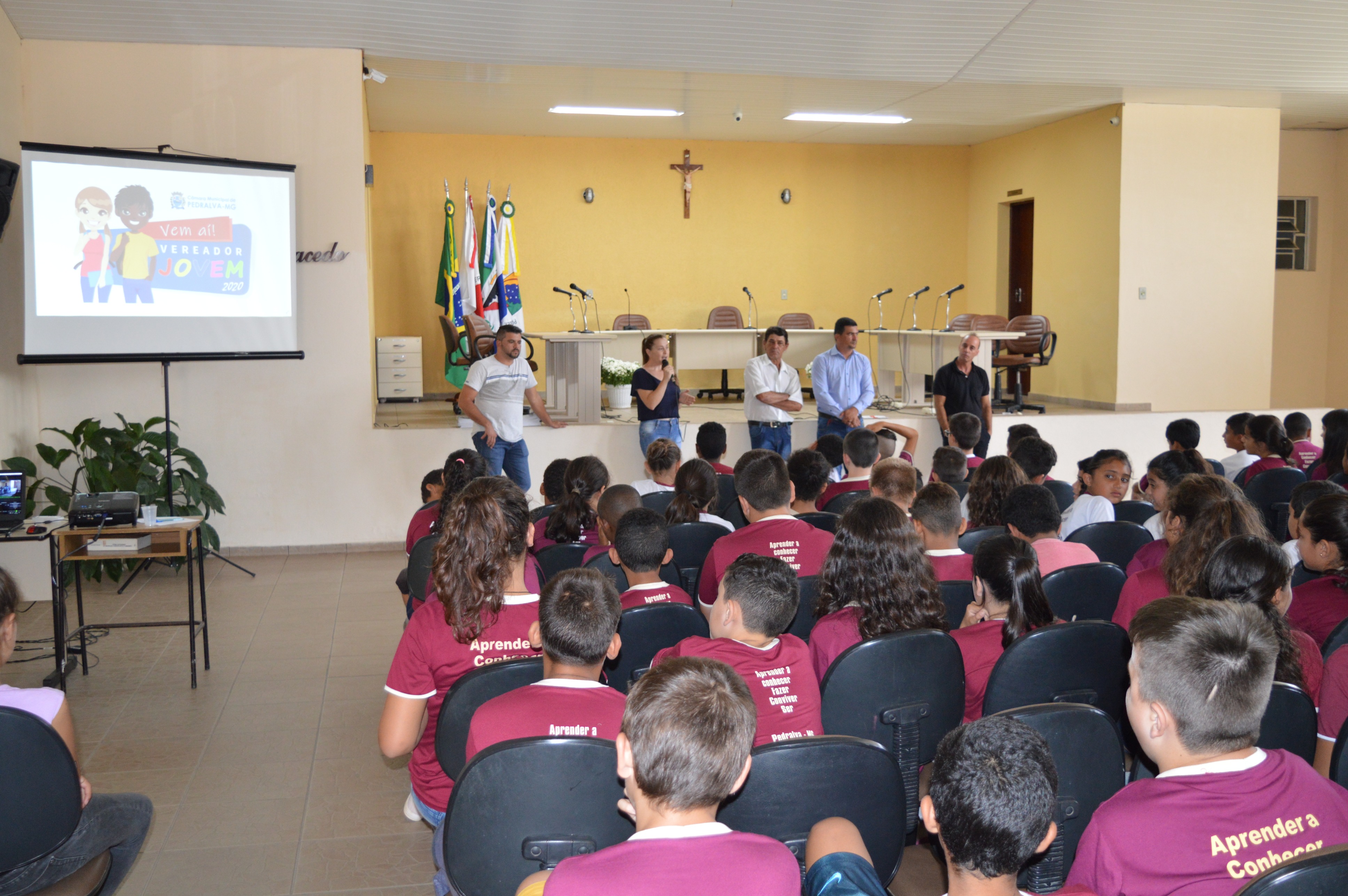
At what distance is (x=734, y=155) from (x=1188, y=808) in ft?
40.5

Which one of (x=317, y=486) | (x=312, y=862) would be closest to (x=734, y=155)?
(x=317, y=486)

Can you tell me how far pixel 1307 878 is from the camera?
130 cm

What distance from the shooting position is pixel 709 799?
56.7 inches

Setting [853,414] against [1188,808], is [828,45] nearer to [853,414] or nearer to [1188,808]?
[853,414]

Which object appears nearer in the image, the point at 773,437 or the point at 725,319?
the point at 773,437

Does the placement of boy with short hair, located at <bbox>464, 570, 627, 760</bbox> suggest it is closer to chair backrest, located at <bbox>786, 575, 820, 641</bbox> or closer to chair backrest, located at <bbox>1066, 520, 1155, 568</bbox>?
chair backrest, located at <bbox>786, 575, 820, 641</bbox>

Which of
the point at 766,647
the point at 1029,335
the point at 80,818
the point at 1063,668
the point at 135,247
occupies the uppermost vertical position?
the point at 135,247

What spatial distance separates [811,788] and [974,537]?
2.23 meters

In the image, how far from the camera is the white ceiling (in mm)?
6738

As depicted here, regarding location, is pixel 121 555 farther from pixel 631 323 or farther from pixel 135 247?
pixel 631 323

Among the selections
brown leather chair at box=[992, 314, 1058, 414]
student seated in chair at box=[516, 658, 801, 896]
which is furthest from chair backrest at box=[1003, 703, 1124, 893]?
brown leather chair at box=[992, 314, 1058, 414]

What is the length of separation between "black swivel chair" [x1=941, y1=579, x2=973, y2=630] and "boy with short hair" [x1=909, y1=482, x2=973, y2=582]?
0.23 feet

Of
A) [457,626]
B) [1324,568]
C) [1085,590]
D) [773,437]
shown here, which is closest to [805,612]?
[1085,590]

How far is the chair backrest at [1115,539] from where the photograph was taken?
400cm
